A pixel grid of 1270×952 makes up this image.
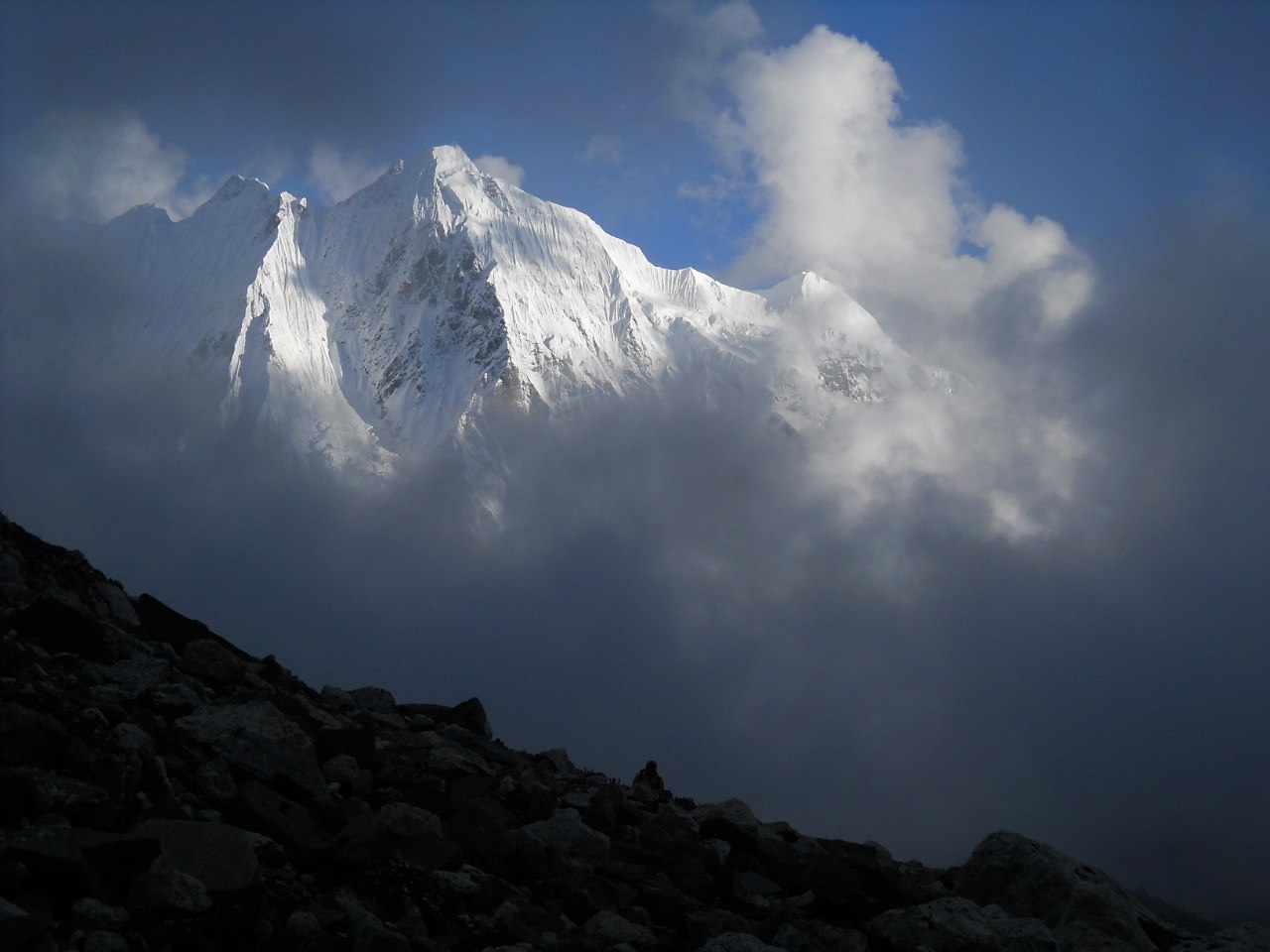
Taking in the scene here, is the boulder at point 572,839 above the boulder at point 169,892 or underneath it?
above

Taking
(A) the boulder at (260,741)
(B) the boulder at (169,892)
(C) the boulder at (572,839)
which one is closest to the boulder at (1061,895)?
(C) the boulder at (572,839)

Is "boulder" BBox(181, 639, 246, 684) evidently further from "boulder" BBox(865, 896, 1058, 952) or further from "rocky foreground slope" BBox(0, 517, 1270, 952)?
"boulder" BBox(865, 896, 1058, 952)

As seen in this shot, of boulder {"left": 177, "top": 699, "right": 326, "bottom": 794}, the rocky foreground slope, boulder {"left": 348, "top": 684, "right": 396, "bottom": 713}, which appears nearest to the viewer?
the rocky foreground slope

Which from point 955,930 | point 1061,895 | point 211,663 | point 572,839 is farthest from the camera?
point 211,663

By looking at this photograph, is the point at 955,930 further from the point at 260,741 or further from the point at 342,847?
the point at 260,741

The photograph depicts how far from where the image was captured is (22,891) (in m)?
8.98

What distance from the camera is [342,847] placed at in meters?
11.8

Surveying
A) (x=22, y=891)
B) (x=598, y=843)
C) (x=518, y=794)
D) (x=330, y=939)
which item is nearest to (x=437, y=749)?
(x=518, y=794)

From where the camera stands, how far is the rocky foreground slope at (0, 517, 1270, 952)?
31.9ft

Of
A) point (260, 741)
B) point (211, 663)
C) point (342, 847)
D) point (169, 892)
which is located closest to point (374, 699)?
point (211, 663)

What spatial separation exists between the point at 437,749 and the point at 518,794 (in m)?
1.72

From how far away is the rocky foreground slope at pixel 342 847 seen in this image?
31.9 feet

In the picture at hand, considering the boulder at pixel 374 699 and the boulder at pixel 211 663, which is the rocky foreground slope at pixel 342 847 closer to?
the boulder at pixel 211 663

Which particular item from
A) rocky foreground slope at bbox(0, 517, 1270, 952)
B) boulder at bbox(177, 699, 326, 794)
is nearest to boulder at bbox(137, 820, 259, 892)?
rocky foreground slope at bbox(0, 517, 1270, 952)
